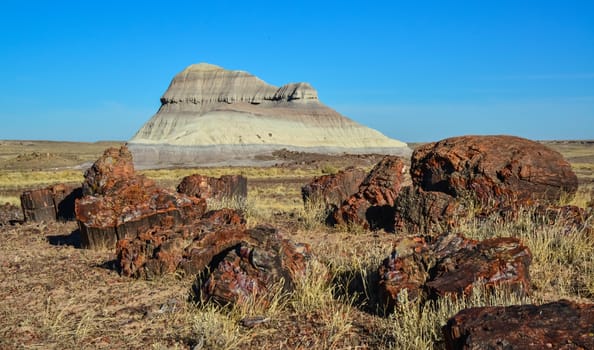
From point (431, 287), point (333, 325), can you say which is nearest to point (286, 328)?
point (333, 325)

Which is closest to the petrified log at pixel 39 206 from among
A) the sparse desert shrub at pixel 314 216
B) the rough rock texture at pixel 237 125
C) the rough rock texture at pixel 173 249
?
the sparse desert shrub at pixel 314 216

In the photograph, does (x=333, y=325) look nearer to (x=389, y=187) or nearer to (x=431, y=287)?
(x=431, y=287)

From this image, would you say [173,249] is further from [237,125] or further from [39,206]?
[237,125]

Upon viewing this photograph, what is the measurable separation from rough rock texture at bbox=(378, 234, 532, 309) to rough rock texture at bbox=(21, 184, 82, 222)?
341 inches

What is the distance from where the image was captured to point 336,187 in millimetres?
12195

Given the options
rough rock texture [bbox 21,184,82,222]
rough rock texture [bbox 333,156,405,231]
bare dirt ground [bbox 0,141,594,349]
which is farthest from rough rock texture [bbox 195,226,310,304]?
rough rock texture [bbox 21,184,82,222]

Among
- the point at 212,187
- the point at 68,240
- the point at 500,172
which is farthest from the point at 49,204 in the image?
the point at 500,172

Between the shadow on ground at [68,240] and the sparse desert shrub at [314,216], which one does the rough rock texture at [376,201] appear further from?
the shadow on ground at [68,240]

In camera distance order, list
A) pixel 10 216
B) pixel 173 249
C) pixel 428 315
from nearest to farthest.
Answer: pixel 428 315 < pixel 173 249 < pixel 10 216

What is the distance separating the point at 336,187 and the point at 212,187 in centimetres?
296

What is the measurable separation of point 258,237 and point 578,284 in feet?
10.6

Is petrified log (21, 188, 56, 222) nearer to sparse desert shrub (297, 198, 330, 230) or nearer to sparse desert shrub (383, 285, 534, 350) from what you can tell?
sparse desert shrub (297, 198, 330, 230)

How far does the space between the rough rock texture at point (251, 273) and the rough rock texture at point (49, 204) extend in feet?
24.1

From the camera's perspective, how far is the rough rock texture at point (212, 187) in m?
12.6
